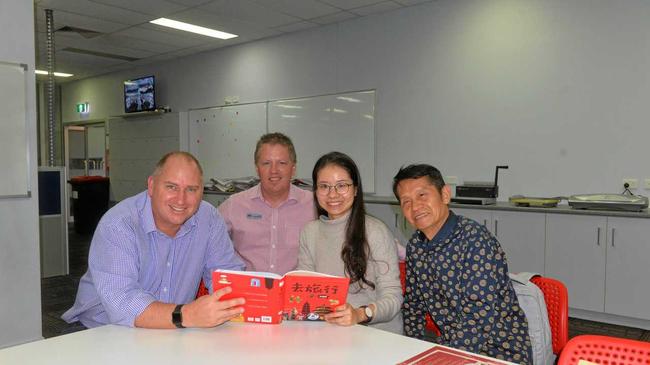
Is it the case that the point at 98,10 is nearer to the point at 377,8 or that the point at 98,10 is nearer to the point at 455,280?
the point at 377,8

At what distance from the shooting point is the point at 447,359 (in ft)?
4.36

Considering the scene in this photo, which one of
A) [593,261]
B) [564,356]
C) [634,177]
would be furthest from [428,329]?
[634,177]

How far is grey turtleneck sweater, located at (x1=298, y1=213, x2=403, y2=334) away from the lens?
1.82m

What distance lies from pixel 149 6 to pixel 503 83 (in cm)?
386

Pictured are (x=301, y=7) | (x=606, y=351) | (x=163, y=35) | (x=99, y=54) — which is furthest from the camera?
(x=99, y=54)

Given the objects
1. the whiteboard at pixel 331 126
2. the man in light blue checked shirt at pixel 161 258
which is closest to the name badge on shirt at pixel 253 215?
the man in light blue checked shirt at pixel 161 258

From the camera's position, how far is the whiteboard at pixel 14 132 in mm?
3344

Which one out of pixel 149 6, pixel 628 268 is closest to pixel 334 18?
→ pixel 149 6

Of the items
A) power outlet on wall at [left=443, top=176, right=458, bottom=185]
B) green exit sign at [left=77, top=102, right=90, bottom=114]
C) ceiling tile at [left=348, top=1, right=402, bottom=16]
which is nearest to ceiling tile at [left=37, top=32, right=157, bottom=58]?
green exit sign at [left=77, top=102, right=90, bottom=114]

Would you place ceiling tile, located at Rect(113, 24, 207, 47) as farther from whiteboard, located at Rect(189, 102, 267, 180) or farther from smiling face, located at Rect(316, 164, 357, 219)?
smiling face, located at Rect(316, 164, 357, 219)

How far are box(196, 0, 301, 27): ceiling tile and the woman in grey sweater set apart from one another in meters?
3.86

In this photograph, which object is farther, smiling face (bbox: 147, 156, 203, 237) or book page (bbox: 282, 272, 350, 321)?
smiling face (bbox: 147, 156, 203, 237)

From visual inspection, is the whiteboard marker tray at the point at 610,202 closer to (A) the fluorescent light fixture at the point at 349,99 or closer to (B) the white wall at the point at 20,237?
(A) the fluorescent light fixture at the point at 349,99

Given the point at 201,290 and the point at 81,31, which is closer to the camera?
the point at 201,290
